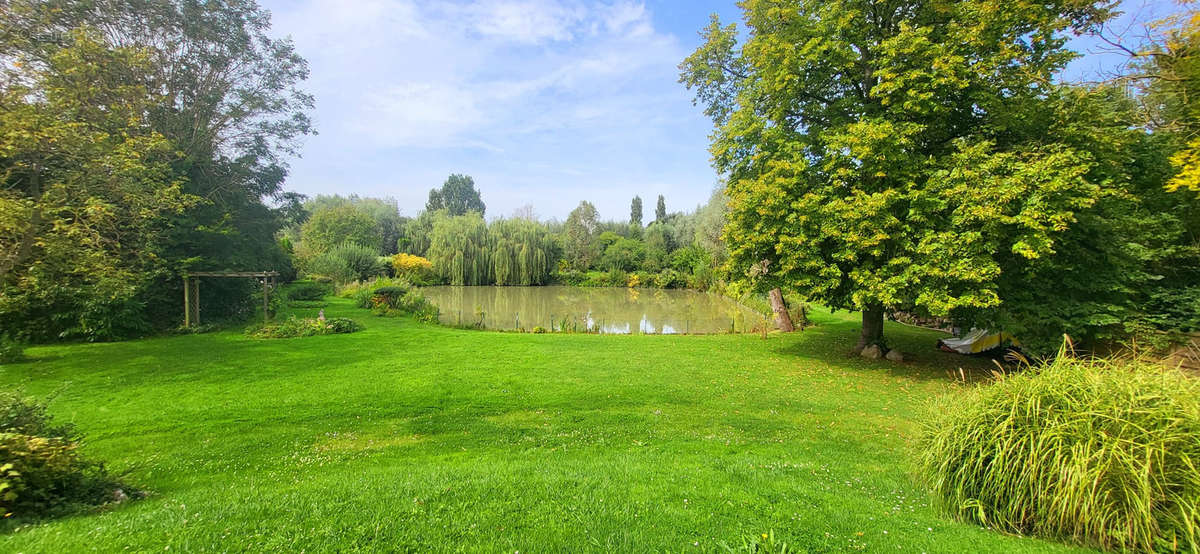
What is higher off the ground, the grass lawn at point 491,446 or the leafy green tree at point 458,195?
the leafy green tree at point 458,195

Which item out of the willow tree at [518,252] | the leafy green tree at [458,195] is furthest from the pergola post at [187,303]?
the leafy green tree at [458,195]

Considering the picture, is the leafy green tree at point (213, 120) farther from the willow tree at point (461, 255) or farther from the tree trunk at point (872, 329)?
the tree trunk at point (872, 329)

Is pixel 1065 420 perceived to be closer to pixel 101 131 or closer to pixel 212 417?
pixel 212 417

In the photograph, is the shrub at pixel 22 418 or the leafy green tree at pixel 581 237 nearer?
the shrub at pixel 22 418

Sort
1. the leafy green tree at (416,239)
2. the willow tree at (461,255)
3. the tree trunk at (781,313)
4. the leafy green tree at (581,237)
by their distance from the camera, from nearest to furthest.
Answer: the tree trunk at (781,313)
the willow tree at (461,255)
the leafy green tree at (416,239)
the leafy green tree at (581,237)

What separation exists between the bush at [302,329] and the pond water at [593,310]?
4.58 metres

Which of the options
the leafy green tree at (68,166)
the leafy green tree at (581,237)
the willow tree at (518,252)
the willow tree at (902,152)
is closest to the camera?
the leafy green tree at (68,166)

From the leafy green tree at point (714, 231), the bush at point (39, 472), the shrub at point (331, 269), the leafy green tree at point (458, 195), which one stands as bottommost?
the bush at point (39, 472)

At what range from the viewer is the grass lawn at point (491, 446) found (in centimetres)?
287

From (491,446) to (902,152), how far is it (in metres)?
8.74

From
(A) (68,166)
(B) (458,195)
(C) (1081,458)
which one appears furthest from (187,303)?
(B) (458,195)

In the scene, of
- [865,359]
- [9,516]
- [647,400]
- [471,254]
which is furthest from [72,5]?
[471,254]

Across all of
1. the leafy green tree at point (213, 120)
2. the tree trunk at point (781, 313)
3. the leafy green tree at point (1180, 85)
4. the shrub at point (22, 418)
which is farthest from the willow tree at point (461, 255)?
the leafy green tree at point (1180, 85)

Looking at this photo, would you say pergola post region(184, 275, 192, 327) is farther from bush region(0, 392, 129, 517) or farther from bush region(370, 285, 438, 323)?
bush region(0, 392, 129, 517)
